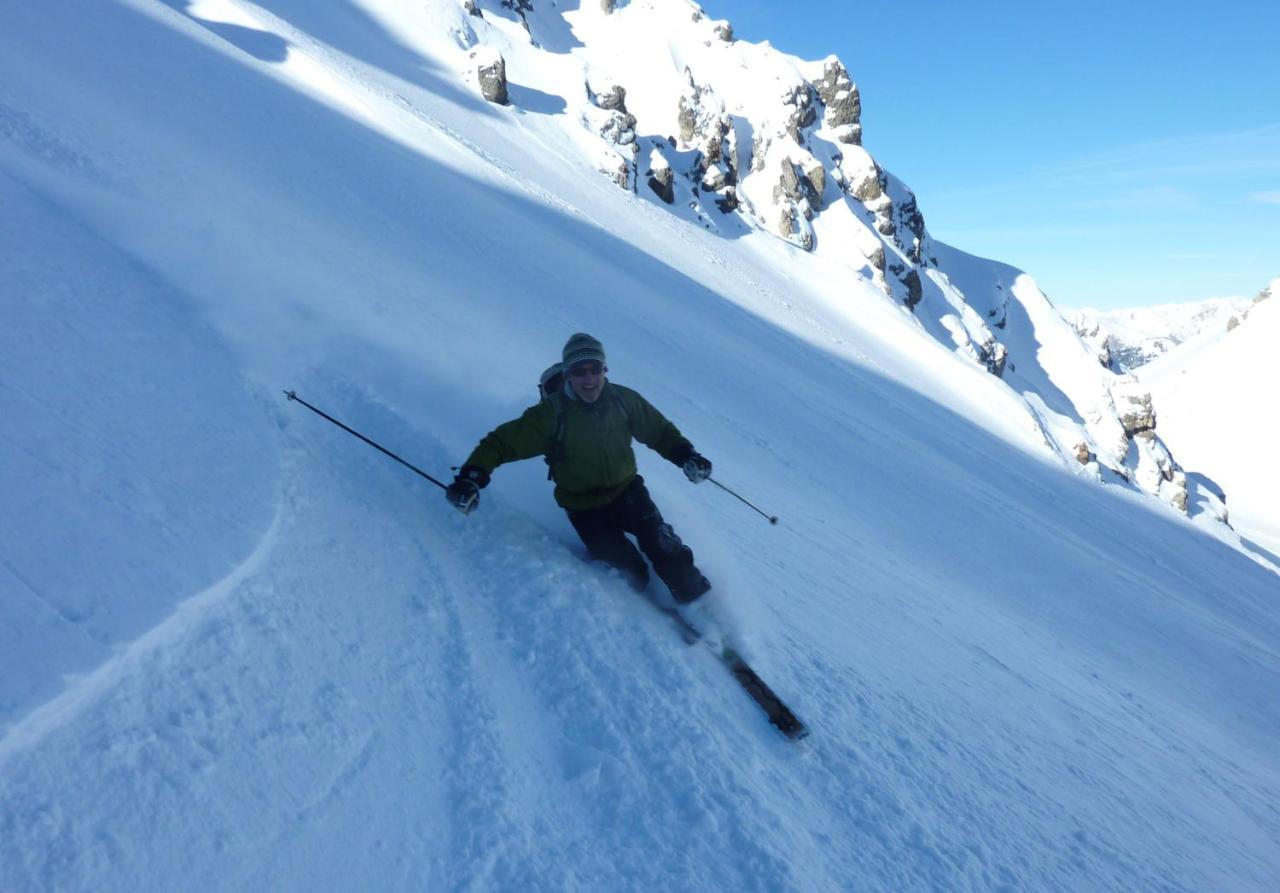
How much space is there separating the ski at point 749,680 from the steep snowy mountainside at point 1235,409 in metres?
88.5

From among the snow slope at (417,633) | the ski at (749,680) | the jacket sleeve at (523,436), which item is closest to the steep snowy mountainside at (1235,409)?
the snow slope at (417,633)

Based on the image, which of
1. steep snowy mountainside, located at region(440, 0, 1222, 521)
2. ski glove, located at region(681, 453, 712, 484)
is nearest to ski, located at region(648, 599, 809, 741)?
ski glove, located at region(681, 453, 712, 484)

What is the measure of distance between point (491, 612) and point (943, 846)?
2.39 metres

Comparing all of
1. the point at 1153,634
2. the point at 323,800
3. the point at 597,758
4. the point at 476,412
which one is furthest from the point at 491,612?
the point at 1153,634

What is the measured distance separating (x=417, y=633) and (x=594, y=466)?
1.49 m

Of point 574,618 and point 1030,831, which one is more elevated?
point 1030,831

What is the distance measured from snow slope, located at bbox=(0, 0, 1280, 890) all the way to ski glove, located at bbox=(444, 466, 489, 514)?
0.34 m

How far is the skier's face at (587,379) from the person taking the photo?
4.49 meters

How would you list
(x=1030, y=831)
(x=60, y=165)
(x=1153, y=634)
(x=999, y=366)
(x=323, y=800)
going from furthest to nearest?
1. (x=999, y=366)
2. (x=1153, y=634)
3. (x=60, y=165)
4. (x=1030, y=831)
5. (x=323, y=800)

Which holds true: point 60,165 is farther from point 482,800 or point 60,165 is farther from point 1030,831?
point 1030,831

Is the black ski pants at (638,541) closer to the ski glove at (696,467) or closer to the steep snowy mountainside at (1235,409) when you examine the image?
the ski glove at (696,467)

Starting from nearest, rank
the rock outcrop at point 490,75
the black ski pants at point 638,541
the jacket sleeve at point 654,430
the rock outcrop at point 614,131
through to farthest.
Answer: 1. the black ski pants at point 638,541
2. the jacket sleeve at point 654,430
3. the rock outcrop at point 490,75
4. the rock outcrop at point 614,131

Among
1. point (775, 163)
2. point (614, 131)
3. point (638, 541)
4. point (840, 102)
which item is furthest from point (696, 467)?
point (840, 102)

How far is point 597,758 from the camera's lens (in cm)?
324
